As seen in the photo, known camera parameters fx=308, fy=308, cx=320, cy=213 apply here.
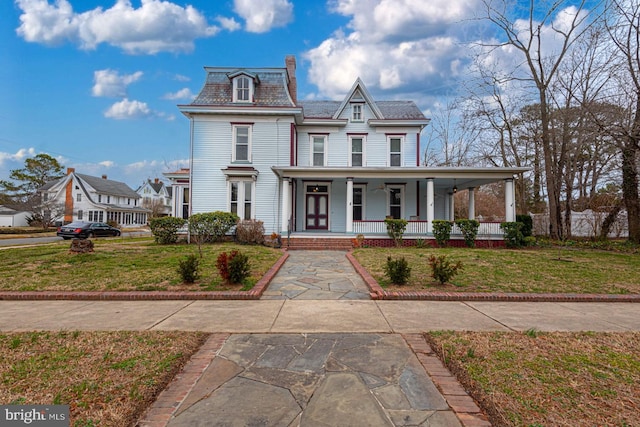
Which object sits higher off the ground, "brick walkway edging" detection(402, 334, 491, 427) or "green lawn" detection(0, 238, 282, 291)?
"green lawn" detection(0, 238, 282, 291)

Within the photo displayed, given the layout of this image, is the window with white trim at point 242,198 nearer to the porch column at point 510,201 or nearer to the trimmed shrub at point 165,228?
the trimmed shrub at point 165,228

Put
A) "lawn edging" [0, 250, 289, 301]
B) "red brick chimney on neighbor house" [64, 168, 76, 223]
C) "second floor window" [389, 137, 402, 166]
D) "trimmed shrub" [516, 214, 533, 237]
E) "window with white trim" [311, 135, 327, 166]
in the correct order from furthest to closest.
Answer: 1. "red brick chimney on neighbor house" [64, 168, 76, 223]
2. "second floor window" [389, 137, 402, 166]
3. "window with white trim" [311, 135, 327, 166]
4. "trimmed shrub" [516, 214, 533, 237]
5. "lawn edging" [0, 250, 289, 301]

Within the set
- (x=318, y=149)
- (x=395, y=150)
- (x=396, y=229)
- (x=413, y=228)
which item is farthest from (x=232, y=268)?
(x=395, y=150)

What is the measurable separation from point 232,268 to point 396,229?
938cm

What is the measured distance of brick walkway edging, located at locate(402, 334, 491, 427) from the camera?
2260 mm

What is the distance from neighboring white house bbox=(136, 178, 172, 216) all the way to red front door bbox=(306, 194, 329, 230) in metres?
40.4

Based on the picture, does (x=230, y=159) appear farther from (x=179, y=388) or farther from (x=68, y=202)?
(x=68, y=202)

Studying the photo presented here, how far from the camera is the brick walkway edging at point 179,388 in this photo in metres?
2.24

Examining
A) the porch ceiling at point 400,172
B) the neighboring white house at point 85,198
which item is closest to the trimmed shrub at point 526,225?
the porch ceiling at point 400,172

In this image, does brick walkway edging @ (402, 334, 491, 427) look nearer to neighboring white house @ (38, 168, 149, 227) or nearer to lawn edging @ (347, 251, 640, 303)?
lawn edging @ (347, 251, 640, 303)

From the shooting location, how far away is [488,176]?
14156mm

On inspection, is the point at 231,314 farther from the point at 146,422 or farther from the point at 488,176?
the point at 488,176

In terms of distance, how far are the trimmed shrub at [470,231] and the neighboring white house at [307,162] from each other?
1309mm

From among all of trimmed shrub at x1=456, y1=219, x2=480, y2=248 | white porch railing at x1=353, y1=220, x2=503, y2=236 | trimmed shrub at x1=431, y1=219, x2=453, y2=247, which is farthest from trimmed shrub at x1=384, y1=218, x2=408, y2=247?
trimmed shrub at x1=456, y1=219, x2=480, y2=248
